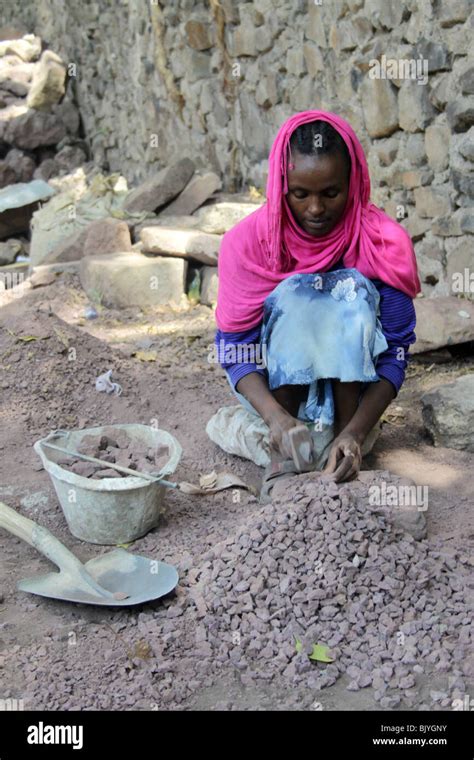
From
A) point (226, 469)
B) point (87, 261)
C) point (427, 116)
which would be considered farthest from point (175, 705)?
point (87, 261)

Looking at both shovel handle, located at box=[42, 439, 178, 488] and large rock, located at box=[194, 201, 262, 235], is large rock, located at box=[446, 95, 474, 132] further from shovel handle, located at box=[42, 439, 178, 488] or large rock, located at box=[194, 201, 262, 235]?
shovel handle, located at box=[42, 439, 178, 488]

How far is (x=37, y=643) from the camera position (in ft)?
6.53

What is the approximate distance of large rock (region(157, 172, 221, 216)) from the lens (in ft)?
18.7

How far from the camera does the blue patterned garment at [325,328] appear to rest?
2.52m

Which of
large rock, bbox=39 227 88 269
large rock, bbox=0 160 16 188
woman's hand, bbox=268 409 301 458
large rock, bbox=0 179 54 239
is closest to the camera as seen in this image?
woman's hand, bbox=268 409 301 458

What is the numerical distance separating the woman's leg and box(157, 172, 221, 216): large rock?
132 inches

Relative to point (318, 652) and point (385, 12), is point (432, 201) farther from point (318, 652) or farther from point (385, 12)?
point (318, 652)

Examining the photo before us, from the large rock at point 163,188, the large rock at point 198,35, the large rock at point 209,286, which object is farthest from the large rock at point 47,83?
the large rock at point 209,286

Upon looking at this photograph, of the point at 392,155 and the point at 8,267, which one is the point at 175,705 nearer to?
the point at 392,155

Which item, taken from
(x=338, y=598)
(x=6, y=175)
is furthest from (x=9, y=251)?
(x=338, y=598)

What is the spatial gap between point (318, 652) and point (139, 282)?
3.35 metres

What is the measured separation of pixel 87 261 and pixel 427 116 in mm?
2334

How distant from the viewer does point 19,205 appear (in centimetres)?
719

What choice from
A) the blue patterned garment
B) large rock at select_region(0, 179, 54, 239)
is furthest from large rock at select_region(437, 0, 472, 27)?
large rock at select_region(0, 179, 54, 239)
